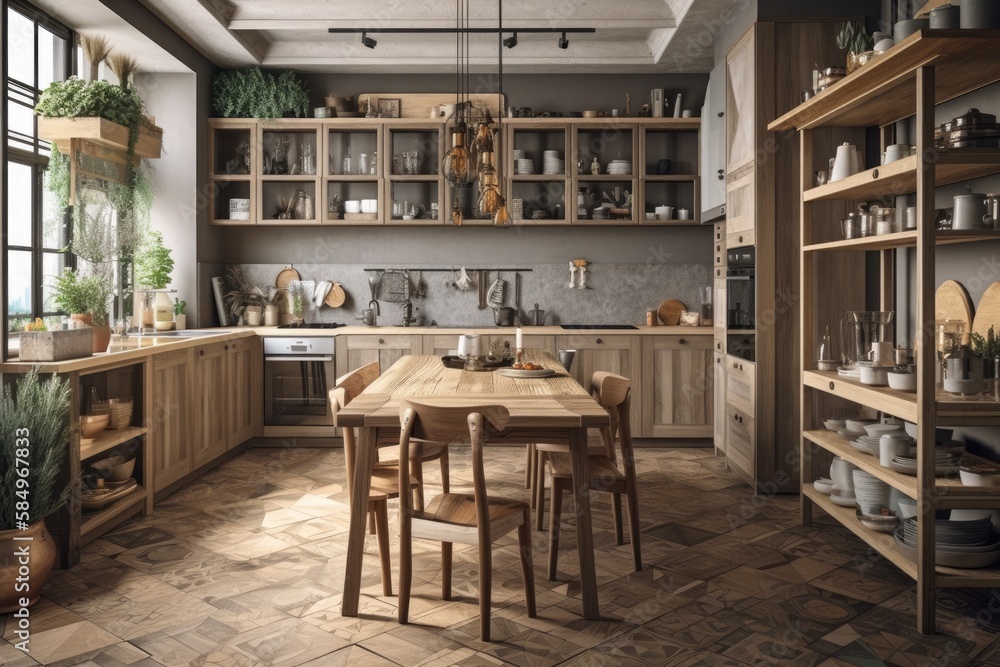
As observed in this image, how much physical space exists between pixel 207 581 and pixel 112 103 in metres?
3.10

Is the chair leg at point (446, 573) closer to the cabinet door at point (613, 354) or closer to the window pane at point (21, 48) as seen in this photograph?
the cabinet door at point (613, 354)

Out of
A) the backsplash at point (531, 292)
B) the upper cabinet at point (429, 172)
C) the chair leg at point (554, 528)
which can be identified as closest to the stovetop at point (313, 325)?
the backsplash at point (531, 292)

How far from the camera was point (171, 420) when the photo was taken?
4.56 meters

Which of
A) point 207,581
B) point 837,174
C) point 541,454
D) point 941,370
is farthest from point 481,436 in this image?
point 837,174

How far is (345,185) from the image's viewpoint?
22.2 ft

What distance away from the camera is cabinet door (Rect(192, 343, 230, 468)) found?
16.3 feet

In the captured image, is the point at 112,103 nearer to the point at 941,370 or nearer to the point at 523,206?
the point at 523,206

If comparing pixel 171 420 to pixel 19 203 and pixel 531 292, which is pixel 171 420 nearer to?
pixel 19 203

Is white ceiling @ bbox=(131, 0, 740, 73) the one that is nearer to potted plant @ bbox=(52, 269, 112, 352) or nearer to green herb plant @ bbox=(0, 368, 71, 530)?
potted plant @ bbox=(52, 269, 112, 352)

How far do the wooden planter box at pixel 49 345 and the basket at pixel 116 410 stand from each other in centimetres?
43

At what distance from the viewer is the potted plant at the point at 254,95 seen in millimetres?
6367

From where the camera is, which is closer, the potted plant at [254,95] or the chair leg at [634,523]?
the chair leg at [634,523]

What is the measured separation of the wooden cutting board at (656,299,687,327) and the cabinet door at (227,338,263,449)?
133 inches

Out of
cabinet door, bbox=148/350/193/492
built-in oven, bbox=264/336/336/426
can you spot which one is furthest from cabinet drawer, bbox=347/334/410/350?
cabinet door, bbox=148/350/193/492
